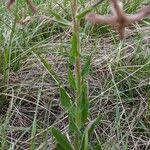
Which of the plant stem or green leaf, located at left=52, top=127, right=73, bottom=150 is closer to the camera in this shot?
the plant stem

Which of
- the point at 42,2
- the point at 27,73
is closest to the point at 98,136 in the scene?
the point at 27,73

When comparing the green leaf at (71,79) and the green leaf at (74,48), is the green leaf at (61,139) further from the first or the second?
the green leaf at (74,48)

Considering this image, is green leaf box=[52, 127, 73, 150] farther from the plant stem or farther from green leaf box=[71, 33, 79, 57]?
green leaf box=[71, 33, 79, 57]

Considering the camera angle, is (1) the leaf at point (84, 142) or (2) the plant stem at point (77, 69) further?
(1) the leaf at point (84, 142)

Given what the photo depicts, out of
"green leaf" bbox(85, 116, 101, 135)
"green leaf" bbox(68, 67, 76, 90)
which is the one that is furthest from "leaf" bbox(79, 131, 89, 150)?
"green leaf" bbox(68, 67, 76, 90)

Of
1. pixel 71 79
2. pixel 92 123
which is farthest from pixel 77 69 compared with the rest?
pixel 92 123

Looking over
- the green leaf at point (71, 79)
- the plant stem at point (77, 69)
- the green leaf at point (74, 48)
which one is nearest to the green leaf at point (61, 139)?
the plant stem at point (77, 69)

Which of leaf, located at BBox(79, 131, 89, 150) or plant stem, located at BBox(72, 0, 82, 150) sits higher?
plant stem, located at BBox(72, 0, 82, 150)

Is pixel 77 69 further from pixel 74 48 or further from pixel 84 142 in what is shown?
pixel 84 142

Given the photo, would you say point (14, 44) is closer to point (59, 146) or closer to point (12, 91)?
point (12, 91)

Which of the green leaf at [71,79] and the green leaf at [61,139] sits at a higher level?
the green leaf at [71,79]

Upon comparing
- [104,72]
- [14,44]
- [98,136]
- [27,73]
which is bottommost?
[98,136]
